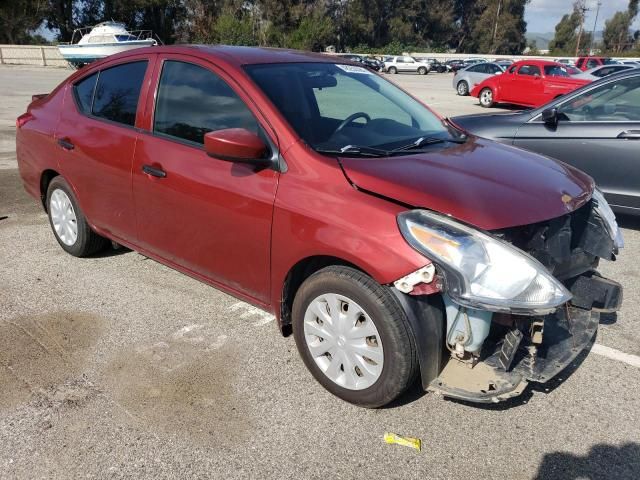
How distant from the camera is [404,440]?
2.66 metres

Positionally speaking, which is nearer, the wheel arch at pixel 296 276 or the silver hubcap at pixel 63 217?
the wheel arch at pixel 296 276

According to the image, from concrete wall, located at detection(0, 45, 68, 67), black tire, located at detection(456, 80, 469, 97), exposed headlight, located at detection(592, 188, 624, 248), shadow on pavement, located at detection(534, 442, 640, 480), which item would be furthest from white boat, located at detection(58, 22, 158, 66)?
shadow on pavement, located at detection(534, 442, 640, 480)

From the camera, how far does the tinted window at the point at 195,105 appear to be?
326cm

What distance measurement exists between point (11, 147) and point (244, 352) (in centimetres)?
816

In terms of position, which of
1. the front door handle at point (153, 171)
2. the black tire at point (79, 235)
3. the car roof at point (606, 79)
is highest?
the car roof at point (606, 79)

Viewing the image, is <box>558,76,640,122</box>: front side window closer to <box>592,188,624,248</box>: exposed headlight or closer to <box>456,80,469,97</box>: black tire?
<box>592,188,624,248</box>: exposed headlight

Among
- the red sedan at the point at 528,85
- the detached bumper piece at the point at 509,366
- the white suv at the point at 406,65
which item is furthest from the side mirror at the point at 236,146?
the white suv at the point at 406,65

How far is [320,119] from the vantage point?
3.33 metres

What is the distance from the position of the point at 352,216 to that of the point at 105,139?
85.6 inches

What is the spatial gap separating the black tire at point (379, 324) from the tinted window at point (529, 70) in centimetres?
1821

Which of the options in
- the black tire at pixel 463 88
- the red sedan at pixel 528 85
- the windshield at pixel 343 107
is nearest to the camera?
the windshield at pixel 343 107

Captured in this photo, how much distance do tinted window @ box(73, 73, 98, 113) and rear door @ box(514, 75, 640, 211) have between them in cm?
411

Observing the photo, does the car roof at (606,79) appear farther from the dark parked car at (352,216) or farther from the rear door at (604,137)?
the dark parked car at (352,216)

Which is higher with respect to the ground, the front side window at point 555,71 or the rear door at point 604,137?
the front side window at point 555,71
